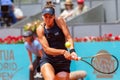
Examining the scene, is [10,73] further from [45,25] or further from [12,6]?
[45,25]

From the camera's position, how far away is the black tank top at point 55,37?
362 inches

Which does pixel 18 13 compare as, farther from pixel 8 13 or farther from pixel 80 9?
pixel 80 9

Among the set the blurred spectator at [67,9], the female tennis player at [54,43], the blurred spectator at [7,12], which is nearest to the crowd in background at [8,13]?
the blurred spectator at [7,12]

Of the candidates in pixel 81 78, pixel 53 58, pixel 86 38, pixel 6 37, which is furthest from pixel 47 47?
pixel 6 37

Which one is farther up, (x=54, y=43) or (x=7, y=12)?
(x=54, y=43)

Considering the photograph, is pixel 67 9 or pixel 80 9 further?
pixel 67 9

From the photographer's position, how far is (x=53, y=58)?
9266 millimetres

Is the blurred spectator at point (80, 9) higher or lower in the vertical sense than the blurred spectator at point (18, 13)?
higher

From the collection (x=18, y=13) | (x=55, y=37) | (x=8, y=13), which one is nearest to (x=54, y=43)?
(x=55, y=37)

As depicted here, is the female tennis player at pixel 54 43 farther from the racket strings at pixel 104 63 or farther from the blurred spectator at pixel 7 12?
the blurred spectator at pixel 7 12

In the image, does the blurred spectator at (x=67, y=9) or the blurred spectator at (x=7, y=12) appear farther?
the blurred spectator at (x=7, y=12)

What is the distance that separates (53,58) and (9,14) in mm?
7714

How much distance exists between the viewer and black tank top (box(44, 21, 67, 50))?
30.2ft

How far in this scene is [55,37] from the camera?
30.2ft
